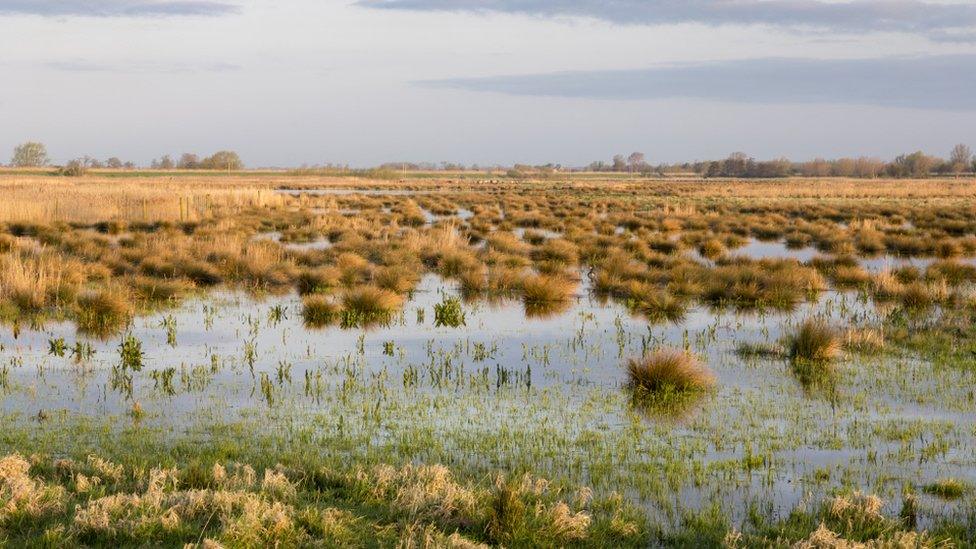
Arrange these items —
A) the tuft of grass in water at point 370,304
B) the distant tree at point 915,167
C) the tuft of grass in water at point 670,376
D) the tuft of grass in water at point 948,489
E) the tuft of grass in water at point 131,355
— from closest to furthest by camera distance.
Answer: the tuft of grass in water at point 948,489, the tuft of grass in water at point 670,376, the tuft of grass in water at point 131,355, the tuft of grass in water at point 370,304, the distant tree at point 915,167

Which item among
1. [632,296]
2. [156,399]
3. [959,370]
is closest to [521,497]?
[156,399]

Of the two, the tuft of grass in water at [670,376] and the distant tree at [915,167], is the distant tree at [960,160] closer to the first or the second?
the distant tree at [915,167]

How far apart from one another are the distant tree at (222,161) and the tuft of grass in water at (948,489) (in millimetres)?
158287

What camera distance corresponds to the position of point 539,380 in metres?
11.8

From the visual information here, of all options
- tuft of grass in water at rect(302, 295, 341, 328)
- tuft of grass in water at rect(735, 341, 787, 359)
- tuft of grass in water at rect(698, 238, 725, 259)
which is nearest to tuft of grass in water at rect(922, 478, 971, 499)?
tuft of grass in water at rect(735, 341, 787, 359)

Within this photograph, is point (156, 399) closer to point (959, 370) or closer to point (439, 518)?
point (439, 518)

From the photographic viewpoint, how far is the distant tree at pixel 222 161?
162900 mm

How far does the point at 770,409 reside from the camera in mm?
10219

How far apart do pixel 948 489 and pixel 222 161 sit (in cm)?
16712

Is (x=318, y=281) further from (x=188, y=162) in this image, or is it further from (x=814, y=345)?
(x=188, y=162)

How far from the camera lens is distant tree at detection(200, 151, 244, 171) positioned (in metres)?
163

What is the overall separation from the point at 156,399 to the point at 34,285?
759cm

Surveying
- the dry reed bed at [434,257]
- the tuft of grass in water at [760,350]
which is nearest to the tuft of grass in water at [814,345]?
the tuft of grass in water at [760,350]

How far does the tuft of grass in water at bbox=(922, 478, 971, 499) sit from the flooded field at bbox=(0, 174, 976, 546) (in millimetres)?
25
